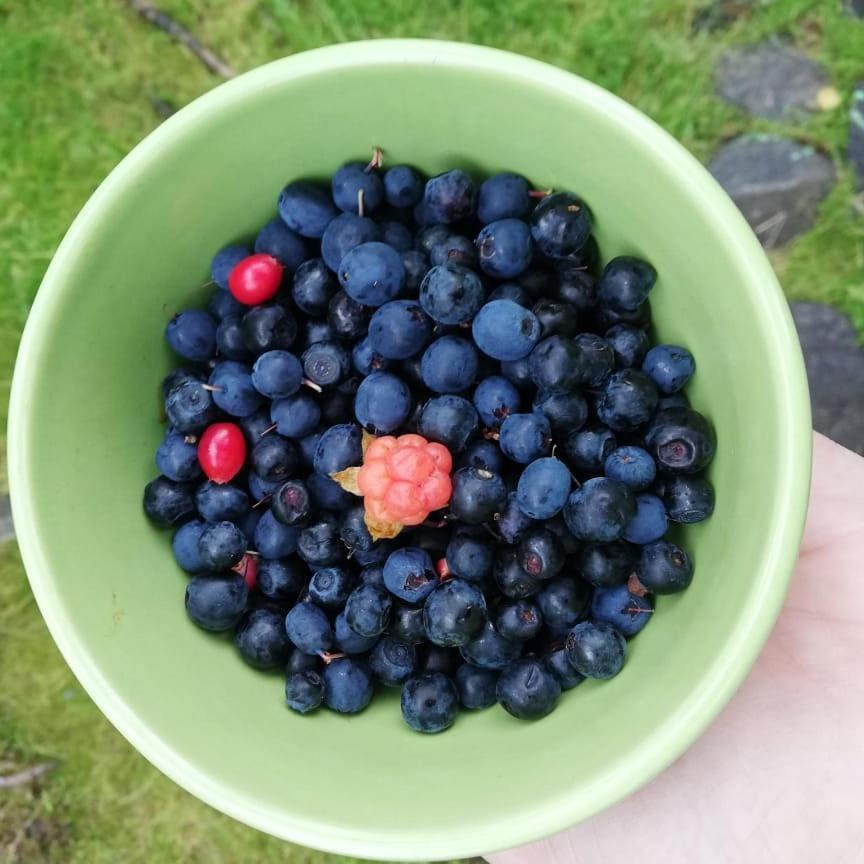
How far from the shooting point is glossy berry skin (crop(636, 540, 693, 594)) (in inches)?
37.4

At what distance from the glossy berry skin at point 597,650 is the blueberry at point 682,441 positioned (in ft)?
0.64

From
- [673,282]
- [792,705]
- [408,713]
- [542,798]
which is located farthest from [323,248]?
[792,705]

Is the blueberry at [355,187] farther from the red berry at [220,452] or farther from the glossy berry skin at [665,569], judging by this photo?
the glossy berry skin at [665,569]

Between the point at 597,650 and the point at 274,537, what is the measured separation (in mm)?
402

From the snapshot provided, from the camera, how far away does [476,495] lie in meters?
0.97

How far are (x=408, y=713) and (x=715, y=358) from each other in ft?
1.73

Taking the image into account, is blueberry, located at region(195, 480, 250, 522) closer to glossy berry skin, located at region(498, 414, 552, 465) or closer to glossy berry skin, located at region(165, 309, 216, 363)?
glossy berry skin, located at region(165, 309, 216, 363)

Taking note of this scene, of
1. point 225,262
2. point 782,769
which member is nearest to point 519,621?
point 782,769

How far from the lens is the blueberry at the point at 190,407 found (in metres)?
1.05

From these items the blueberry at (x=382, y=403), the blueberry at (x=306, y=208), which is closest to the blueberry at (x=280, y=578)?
the blueberry at (x=382, y=403)

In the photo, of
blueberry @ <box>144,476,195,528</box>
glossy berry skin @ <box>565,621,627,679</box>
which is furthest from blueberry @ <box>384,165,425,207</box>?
glossy berry skin @ <box>565,621,627,679</box>

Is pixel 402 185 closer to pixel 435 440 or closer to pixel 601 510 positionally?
pixel 435 440

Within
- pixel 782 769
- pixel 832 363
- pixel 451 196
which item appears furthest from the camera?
pixel 832 363

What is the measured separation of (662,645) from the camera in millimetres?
939
